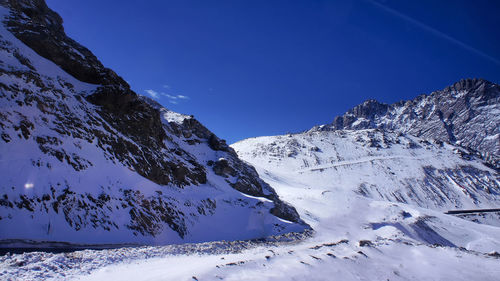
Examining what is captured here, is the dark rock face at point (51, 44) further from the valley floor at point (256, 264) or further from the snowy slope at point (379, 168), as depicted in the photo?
the snowy slope at point (379, 168)

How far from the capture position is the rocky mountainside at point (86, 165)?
37.3 ft

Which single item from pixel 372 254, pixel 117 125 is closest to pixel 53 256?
pixel 372 254

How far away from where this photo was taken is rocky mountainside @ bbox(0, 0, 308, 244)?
1138cm

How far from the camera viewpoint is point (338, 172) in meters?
90.6

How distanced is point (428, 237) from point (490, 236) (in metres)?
10.9

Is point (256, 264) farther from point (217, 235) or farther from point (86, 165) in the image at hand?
point (86, 165)

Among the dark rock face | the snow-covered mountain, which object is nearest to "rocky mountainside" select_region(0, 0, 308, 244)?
the dark rock face

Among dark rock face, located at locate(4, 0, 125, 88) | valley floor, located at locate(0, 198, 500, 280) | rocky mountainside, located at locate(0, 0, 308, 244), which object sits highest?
dark rock face, located at locate(4, 0, 125, 88)

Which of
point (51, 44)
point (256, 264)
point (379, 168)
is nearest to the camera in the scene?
point (256, 264)

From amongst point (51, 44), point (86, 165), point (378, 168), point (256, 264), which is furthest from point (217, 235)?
point (378, 168)

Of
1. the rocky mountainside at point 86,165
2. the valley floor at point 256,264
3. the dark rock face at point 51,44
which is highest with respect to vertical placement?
the dark rock face at point 51,44

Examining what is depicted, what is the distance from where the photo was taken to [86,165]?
14594 millimetres

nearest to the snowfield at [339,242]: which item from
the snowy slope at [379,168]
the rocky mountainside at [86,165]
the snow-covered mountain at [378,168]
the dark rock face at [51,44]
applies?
the snow-covered mountain at [378,168]

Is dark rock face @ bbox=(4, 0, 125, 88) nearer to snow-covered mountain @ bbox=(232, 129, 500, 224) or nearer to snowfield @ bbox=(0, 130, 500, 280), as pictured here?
snowfield @ bbox=(0, 130, 500, 280)
